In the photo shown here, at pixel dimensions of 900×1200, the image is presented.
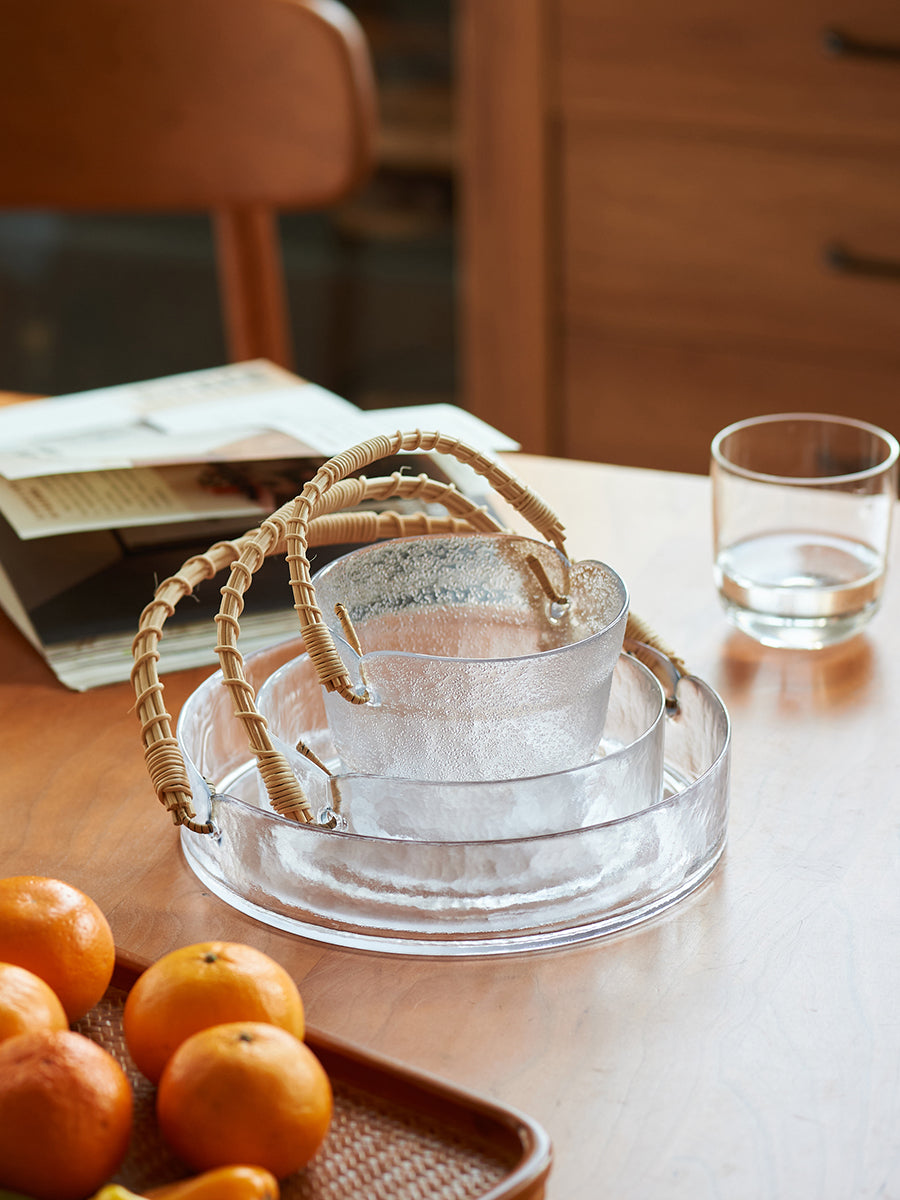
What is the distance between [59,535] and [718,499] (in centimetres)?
38

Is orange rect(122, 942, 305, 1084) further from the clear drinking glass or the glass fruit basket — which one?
the clear drinking glass

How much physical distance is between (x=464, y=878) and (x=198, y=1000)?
0.13 metres

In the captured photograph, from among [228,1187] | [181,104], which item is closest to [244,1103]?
[228,1187]

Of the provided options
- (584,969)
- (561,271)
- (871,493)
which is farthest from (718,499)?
(561,271)

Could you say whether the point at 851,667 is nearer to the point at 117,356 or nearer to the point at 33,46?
the point at 33,46

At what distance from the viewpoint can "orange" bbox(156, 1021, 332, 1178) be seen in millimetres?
385

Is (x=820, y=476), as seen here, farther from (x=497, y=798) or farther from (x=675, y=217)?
(x=675, y=217)

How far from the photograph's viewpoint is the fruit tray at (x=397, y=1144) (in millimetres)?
396

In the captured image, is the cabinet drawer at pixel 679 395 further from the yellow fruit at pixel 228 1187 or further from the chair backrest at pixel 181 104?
the yellow fruit at pixel 228 1187

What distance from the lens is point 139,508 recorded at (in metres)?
0.78

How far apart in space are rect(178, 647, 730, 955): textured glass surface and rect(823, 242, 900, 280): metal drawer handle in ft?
5.06

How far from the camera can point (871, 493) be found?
2.53 ft

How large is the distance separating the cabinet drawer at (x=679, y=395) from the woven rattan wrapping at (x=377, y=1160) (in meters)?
1.75

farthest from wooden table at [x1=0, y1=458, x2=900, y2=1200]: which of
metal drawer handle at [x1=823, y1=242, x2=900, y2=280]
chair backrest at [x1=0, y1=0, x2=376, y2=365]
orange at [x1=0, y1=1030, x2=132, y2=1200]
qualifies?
metal drawer handle at [x1=823, y1=242, x2=900, y2=280]
